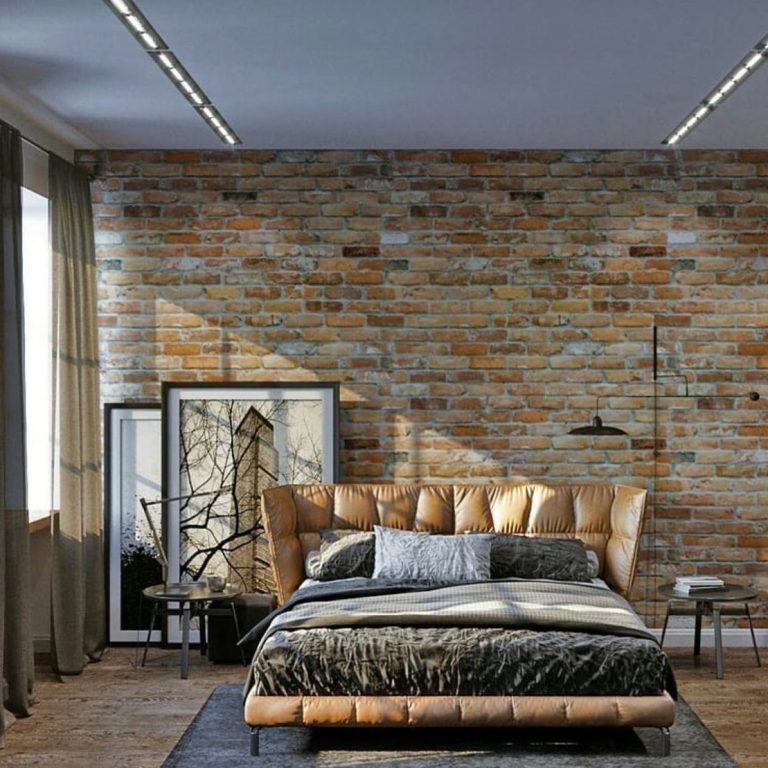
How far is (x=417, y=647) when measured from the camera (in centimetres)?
494

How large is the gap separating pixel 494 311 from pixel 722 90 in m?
2.07

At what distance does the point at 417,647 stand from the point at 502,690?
386mm

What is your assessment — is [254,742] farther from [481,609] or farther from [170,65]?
[170,65]

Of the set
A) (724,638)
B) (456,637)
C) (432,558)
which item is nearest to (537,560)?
(432,558)

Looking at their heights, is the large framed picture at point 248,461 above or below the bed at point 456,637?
above

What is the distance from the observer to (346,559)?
6.36 meters

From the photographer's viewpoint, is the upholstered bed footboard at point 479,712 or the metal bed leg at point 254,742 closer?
the upholstered bed footboard at point 479,712

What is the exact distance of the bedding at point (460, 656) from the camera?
4883 millimetres

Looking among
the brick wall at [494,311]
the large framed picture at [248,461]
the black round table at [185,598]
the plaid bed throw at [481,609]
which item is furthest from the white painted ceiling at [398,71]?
the black round table at [185,598]

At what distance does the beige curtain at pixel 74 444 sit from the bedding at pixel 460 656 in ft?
5.79

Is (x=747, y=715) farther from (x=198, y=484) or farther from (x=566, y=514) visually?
(x=198, y=484)

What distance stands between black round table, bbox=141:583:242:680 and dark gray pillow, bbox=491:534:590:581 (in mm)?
1474

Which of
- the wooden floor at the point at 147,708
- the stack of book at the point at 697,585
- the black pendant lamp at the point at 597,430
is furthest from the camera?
the black pendant lamp at the point at 597,430

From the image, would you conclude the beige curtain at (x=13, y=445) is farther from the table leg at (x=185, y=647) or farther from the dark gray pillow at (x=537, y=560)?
the dark gray pillow at (x=537, y=560)
